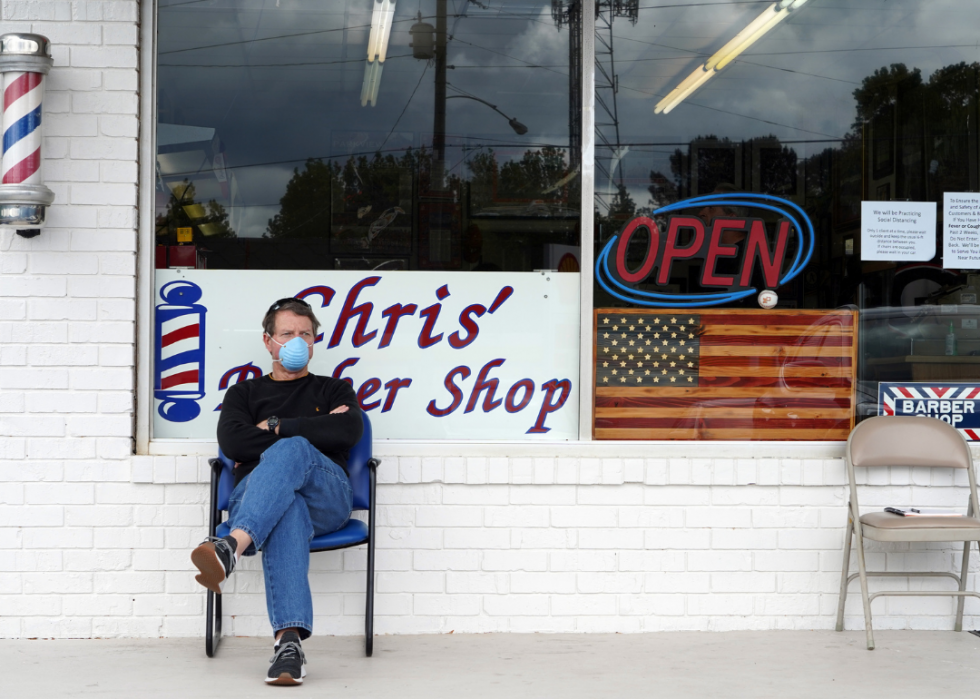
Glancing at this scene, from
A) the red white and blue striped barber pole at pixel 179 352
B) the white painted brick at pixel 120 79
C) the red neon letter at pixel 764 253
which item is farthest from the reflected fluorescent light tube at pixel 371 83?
the red neon letter at pixel 764 253

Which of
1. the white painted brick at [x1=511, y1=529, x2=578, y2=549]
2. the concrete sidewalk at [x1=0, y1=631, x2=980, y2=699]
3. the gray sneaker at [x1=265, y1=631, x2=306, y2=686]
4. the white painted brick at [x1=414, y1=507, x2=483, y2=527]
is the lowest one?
the concrete sidewalk at [x1=0, y1=631, x2=980, y2=699]

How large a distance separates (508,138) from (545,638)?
197 cm

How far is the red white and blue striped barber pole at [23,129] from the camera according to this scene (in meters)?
3.37

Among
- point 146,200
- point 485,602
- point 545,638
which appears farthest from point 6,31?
point 545,638

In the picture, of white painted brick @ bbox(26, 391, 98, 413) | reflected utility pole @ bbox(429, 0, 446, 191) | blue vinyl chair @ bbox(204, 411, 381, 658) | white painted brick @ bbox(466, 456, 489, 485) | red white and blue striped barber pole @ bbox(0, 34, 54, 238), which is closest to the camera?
blue vinyl chair @ bbox(204, 411, 381, 658)

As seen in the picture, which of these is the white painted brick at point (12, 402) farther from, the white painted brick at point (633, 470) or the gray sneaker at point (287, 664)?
the white painted brick at point (633, 470)

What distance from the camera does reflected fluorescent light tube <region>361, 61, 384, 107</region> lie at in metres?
3.86

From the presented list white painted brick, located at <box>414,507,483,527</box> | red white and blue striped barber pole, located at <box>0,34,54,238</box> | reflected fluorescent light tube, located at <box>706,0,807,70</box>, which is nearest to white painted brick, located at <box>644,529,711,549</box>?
white painted brick, located at <box>414,507,483,527</box>

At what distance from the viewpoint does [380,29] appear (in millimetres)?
3889

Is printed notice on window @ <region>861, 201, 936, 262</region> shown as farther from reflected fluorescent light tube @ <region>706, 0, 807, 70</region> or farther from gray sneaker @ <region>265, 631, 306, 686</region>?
gray sneaker @ <region>265, 631, 306, 686</region>

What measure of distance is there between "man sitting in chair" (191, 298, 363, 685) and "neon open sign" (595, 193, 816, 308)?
121cm

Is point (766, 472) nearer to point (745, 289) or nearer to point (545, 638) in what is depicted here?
point (745, 289)

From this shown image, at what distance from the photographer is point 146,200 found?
3699mm

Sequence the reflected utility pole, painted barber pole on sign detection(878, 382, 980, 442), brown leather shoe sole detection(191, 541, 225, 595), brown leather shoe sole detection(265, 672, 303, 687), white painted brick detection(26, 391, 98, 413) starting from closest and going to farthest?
brown leather shoe sole detection(191, 541, 225, 595), brown leather shoe sole detection(265, 672, 303, 687), white painted brick detection(26, 391, 98, 413), the reflected utility pole, painted barber pole on sign detection(878, 382, 980, 442)
